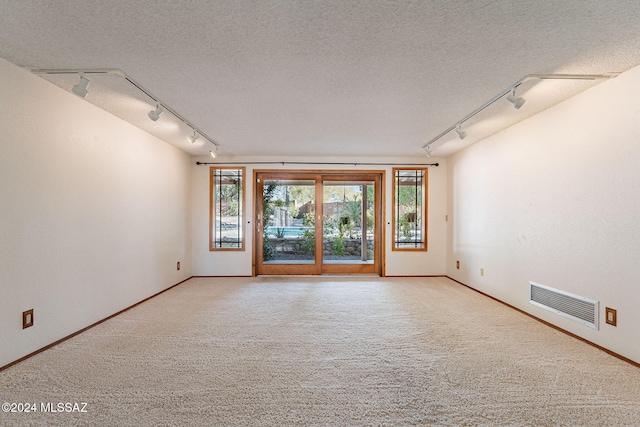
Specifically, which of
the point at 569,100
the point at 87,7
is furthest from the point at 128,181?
the point at 569,100

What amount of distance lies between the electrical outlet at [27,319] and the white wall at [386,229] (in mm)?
3034

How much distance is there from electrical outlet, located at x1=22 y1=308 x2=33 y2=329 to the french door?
11.0 feet

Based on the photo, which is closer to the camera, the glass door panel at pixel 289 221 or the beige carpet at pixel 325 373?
the beige carpet at pixel 325 373

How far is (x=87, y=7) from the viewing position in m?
1.57

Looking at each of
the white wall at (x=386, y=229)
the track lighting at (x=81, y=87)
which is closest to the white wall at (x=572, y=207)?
the white wall at (x=386, y=229)

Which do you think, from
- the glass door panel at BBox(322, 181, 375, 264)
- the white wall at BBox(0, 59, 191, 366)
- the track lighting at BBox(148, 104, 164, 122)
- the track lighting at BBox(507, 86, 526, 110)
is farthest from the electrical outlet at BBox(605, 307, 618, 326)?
the white wall at BBox(0, 59, 191, 366)

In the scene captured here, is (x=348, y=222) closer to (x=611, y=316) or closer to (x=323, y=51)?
(x=611, y=316)

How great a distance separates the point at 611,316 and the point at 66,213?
500 cm

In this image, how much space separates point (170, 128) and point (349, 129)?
2.39 metres

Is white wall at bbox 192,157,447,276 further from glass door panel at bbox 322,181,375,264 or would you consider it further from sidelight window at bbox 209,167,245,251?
glass door panel at bbox 322,181,375,264

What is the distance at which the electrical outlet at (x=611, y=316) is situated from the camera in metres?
2.37

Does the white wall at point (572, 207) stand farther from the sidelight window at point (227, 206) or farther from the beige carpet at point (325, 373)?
the sidelight window at point (227, 206)

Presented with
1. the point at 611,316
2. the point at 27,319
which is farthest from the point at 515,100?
the point at 27,319

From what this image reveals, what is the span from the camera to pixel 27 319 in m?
2.29
